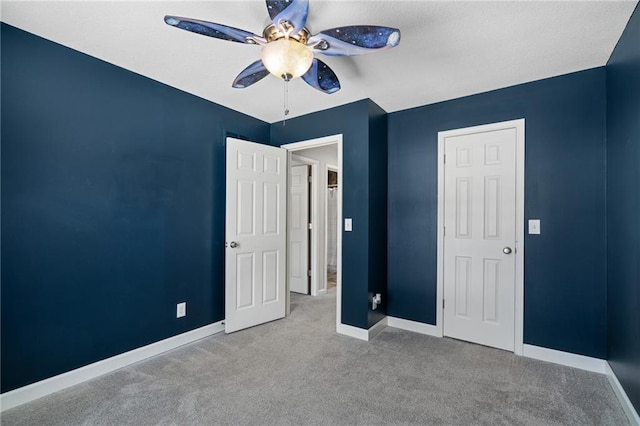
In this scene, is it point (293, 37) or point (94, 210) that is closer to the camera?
point (293, 37)

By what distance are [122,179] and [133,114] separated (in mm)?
543

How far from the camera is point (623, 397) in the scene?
186 cm

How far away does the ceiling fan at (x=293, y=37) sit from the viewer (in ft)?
4.49

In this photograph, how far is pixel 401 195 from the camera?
3236 millimetres

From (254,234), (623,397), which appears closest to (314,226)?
(254,234)

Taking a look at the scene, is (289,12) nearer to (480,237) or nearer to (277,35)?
(277,35)

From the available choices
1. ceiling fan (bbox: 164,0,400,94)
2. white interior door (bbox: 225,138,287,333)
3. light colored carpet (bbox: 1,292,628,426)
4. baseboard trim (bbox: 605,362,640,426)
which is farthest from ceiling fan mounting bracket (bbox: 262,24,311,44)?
baseboard trim (bbox: 605,362,640,426)

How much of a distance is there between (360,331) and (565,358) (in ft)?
5.44

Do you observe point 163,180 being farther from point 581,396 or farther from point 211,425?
point 581,396

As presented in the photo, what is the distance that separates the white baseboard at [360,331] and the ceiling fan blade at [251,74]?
238 centimetres

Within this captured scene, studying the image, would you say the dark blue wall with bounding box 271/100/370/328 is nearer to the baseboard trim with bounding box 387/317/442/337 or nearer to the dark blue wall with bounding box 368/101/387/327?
the dark blue wall with bounding box 368/101/387/327

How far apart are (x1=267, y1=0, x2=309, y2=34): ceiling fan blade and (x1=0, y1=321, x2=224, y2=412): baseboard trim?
8.52 feet

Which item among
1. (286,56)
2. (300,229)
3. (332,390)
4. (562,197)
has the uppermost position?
(286,56)

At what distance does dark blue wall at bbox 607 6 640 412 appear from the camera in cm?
168
